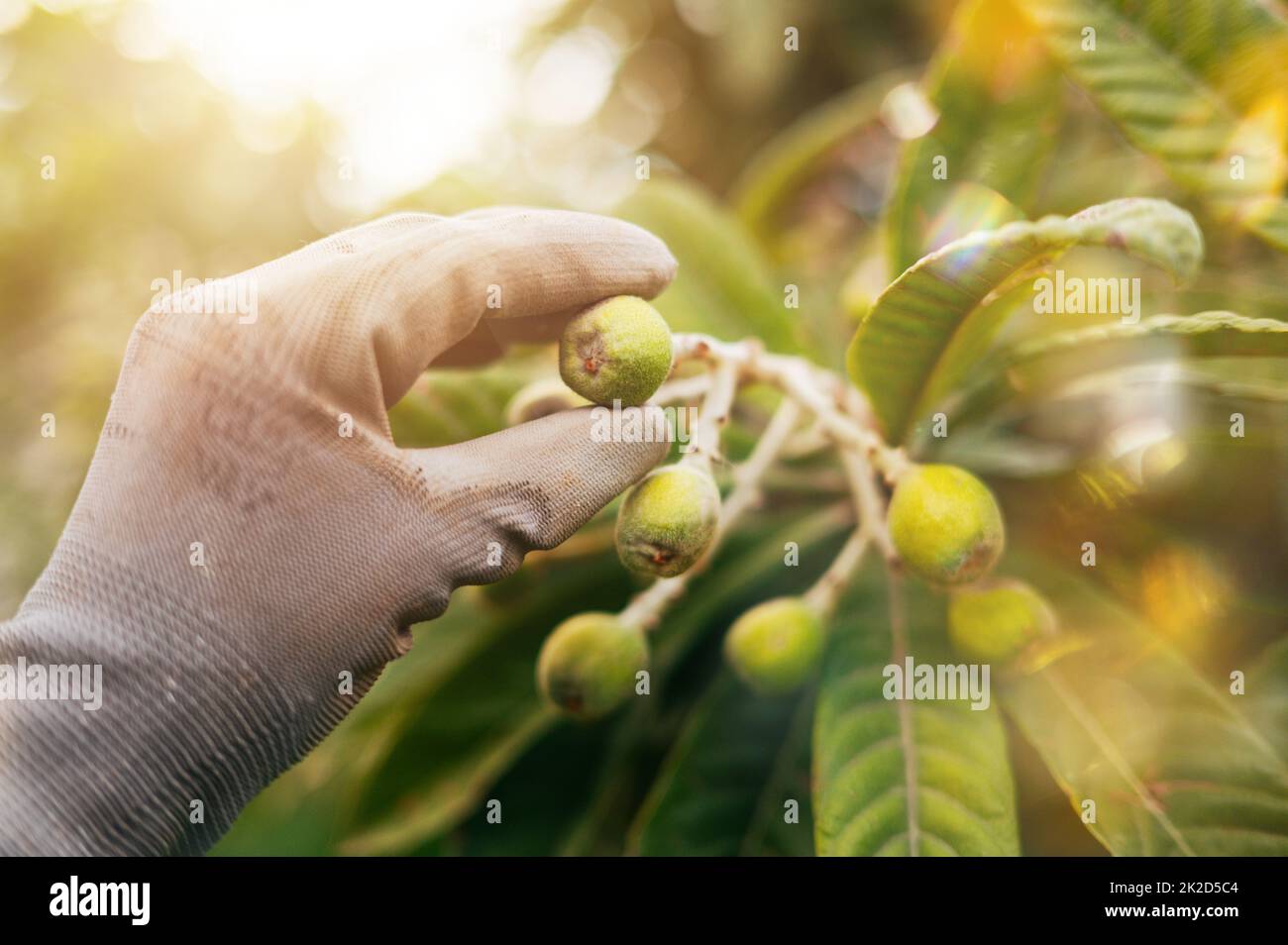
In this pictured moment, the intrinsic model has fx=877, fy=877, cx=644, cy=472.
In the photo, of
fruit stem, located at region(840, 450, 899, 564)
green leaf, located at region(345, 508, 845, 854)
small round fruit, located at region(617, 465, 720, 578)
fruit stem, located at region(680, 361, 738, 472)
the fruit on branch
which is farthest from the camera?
green leaf, located at region(345, 508, 845, 854)

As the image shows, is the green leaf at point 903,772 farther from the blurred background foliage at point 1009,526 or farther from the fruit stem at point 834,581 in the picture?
the fruit stem at point 834,581

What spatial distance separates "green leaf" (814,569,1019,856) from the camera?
1169 millimetres

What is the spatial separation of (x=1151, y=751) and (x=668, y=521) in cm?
82

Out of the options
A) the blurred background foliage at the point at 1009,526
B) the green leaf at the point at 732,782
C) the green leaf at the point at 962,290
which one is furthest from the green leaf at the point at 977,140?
the green leaf at the point at 732,782

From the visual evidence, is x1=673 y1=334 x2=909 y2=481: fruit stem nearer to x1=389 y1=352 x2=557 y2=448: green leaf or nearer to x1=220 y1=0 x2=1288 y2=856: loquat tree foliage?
x1=220 y1=0 x2=1288 y2=856: loquat tree foliage

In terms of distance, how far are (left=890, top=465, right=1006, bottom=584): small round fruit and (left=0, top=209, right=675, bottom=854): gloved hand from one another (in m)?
0.41

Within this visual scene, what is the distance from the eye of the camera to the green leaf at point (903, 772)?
1169mm

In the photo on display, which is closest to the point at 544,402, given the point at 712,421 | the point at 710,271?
the point at 712,421

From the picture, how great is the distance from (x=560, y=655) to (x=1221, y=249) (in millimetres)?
1518

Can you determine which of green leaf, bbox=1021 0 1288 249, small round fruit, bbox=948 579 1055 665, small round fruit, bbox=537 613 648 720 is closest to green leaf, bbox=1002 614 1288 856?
small round fruit, bbox=948 579 1055 665

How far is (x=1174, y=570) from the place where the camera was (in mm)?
1622

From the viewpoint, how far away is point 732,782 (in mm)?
1518

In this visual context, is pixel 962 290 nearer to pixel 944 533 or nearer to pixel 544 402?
pixel 944 533
